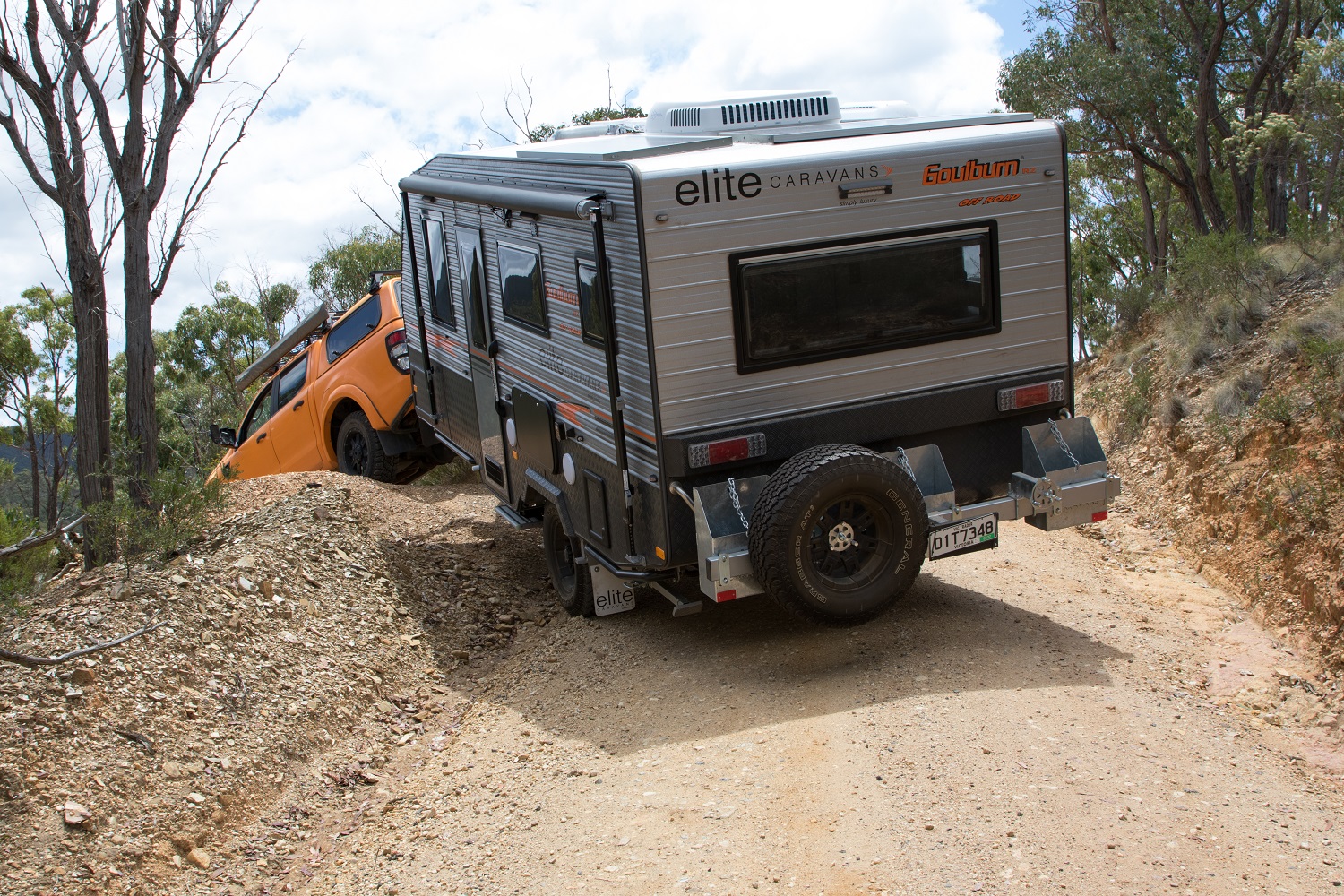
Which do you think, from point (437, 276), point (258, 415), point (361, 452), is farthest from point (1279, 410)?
point (258, 415)

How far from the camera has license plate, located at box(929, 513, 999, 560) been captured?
5.98 m

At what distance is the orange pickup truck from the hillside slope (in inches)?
246

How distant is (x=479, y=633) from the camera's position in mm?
7387

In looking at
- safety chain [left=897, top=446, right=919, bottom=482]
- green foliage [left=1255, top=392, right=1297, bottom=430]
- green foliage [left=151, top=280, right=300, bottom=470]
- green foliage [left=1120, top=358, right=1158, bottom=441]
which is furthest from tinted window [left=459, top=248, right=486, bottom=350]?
green foliage [left=151, top=280, right=300, bottom=470]

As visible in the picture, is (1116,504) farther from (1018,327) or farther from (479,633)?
(479,633)

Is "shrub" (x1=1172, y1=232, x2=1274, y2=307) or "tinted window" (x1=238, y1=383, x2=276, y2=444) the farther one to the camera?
"tinted window" (x1=238, y1=383, x2=276, y2=444)

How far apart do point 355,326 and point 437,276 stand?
7.12 ft

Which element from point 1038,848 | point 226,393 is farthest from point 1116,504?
point 226,393

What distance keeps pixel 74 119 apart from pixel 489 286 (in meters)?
5.41

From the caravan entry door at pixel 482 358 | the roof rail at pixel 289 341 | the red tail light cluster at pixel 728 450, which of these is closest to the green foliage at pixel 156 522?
the caravan entry door at pixel 482 358

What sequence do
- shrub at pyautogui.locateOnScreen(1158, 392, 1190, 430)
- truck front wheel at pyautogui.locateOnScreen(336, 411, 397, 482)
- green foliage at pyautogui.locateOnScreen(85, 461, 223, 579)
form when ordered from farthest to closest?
truck front wheel at pyautogui.locateOnScreen(336, 411, 397, 482) → shrub at pyautogui.locateOnScreen(1158, 392, 1190, 430) → green foliage at pyautogui.locateOnScreen(85, 461, 223, 579)

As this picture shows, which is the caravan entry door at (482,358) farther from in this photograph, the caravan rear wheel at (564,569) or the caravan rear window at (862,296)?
the caravan rear window at (862,296)

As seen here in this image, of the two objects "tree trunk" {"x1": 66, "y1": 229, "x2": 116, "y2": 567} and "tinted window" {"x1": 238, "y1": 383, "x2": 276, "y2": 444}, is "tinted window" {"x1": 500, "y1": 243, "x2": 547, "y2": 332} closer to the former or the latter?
"tree trunk" {"x1": 66, "y1": 229, "x2": 116, "y2": 567}

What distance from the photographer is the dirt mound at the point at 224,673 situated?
480 cm
